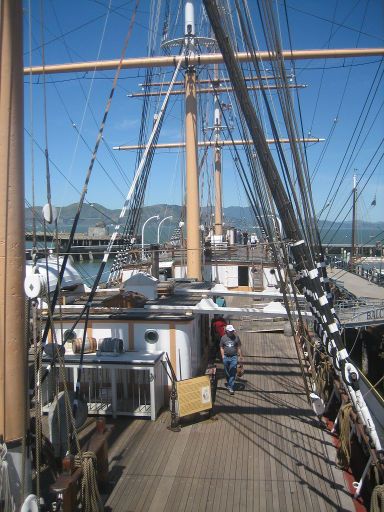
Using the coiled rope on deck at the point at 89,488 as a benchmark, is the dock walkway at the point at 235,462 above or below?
below

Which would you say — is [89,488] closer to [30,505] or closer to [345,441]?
[30,505]

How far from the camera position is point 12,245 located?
15.5 ft

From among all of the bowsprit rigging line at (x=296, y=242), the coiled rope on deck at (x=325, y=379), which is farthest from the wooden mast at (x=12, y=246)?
the coiled rope on deck at (x=325, y=379)

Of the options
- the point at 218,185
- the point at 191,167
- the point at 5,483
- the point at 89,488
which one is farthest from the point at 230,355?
the point at 218,185

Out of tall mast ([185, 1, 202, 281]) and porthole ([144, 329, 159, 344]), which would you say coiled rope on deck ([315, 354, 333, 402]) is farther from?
tall mast ([185, 1, 202, 281])

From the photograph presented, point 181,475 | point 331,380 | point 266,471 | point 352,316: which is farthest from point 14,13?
point 352,316

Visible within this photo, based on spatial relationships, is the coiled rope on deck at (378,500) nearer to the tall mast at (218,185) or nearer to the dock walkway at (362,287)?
the dock walkway at (362,287)

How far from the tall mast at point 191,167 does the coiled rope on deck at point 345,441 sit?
9.38m

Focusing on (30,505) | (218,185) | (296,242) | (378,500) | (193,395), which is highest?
(218,185)

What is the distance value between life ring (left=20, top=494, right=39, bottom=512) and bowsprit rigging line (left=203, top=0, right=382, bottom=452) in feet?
12.1

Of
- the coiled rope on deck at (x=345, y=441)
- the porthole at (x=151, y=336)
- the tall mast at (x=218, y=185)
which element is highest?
the tall mast at (x=218, y=185)

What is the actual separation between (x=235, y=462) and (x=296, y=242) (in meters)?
3.39

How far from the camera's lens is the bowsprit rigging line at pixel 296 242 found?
582cm

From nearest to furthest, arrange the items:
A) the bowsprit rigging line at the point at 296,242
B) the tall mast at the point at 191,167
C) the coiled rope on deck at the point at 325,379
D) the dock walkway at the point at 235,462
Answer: the bowsprit rigging line at the point at 296,242 < the dock walkway at the point at 235,462 < the coiled rope on deck at the point at 325,379 < the tall mast at the point at 191,167
